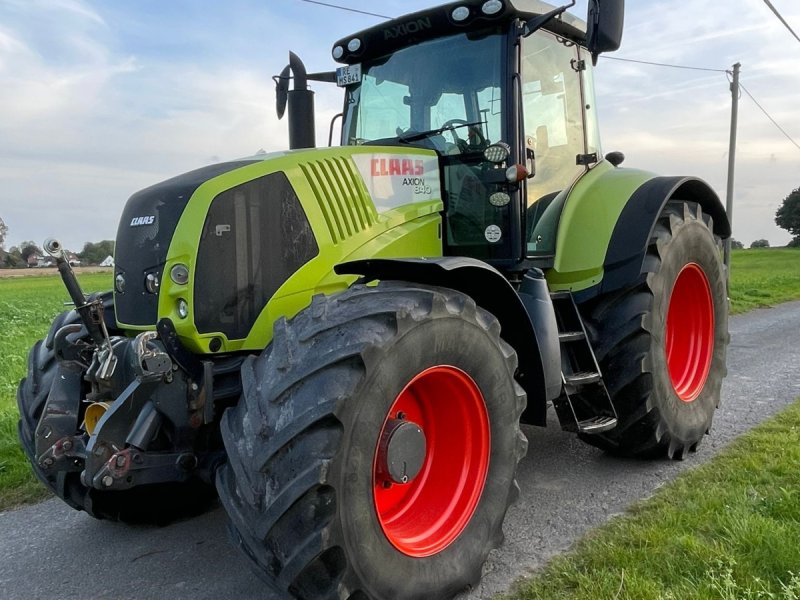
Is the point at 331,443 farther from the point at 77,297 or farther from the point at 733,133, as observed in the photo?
the point at 733,133

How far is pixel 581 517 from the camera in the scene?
11.6ft

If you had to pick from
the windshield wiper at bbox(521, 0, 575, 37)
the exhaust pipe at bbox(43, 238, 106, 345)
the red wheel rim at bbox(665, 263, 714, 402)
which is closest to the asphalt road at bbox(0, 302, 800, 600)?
the red wheel rim at bbox(665, 263, 714, 402)

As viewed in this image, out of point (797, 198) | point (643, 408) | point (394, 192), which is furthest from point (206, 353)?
point (797, 198)

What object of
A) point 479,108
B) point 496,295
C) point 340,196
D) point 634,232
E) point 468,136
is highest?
point 479,108

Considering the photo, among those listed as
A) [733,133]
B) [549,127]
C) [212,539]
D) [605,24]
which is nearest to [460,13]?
[605,24]

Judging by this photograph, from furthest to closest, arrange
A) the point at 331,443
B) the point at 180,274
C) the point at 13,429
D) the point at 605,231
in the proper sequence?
1. the point at 13,429
2. the point at 605,231
3. the point at 180,274
4. the point at 331,443

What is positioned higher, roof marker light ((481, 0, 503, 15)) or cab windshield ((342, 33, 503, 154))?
roof marker light ((481, 0, 503, 15))

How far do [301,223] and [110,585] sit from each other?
1.78 metres

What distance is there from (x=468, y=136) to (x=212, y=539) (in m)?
2.51

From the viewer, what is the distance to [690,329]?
4.91m

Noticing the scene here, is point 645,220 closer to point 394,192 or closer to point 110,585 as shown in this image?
point 394,192

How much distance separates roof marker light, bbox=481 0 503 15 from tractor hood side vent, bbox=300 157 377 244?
118cm

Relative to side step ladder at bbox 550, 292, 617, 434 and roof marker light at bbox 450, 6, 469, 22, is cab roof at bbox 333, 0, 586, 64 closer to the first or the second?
roof marker light at bbox 450, 6, 469, 22

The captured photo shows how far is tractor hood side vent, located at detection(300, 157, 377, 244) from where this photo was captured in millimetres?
3240
